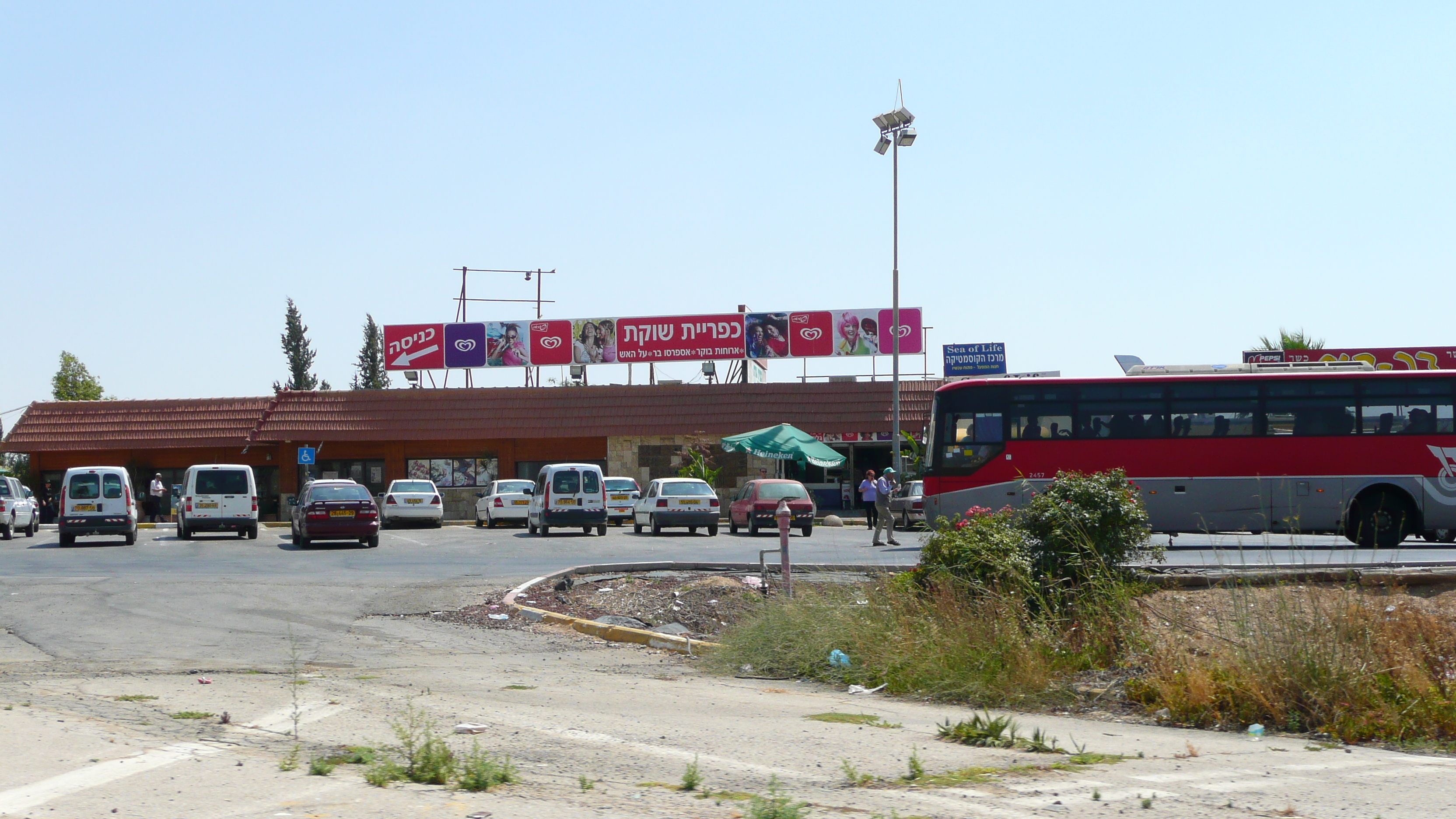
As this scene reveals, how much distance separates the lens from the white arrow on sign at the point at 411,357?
157ft

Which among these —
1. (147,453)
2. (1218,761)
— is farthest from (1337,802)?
(147,453)

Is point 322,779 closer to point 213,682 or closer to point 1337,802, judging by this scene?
point 213,682

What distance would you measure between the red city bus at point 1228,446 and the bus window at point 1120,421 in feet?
0.07

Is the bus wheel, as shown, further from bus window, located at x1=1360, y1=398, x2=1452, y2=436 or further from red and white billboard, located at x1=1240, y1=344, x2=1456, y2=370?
red and white billboard, located at x1=1240, y1=344, x2=1456, y2=370

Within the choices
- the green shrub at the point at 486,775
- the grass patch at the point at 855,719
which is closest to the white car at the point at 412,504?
the grass patch at the point at 855,719

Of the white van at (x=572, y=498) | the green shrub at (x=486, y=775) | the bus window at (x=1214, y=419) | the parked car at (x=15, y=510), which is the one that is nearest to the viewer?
the green shrub at (x=486, y=775)

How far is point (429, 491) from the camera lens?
3497 cm

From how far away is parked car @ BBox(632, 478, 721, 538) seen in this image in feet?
96.8

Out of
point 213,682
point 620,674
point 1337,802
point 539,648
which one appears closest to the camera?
point 1337,802

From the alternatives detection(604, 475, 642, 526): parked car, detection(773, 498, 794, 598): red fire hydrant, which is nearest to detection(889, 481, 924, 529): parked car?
detection(604, 475, 642, 526): parked car

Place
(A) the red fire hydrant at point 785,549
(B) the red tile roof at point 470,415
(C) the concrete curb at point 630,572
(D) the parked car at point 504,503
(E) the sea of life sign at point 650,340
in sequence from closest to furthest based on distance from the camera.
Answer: (C) the concrete curb at point 630,572 < (A) the red fire hydrant at point 785,549 < (D) the parked car at point 504,503 < (B) the red tile roof at point 470,415 < (E) the sea of life sign at point 650,340

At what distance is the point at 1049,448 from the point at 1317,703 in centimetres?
1476

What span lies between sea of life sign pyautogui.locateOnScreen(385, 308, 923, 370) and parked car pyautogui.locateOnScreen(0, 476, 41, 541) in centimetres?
1601

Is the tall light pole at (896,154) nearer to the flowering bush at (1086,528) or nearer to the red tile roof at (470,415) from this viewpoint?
the red tile roof at (470,415)
